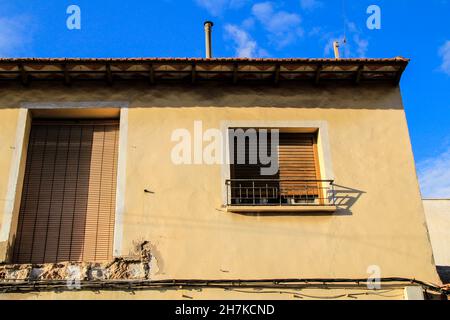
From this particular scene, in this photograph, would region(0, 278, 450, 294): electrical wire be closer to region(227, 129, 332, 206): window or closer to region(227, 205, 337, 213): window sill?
region(227, 205, 337, 213): window sill

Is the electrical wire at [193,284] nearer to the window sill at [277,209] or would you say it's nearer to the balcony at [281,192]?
the window sill at [277,209]

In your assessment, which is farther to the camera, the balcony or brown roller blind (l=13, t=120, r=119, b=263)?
the balcony

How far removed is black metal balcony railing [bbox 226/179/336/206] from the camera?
778 cm

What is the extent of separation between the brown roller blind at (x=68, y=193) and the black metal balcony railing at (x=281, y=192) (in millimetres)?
2186

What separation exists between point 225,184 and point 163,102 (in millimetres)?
1979

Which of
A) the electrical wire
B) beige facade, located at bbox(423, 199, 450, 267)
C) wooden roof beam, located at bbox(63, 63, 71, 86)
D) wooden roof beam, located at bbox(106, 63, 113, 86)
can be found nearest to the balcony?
the electrical wire

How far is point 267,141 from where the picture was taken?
8.32 meters

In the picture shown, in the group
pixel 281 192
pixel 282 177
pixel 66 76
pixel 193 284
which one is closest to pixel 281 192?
pixel 281 192

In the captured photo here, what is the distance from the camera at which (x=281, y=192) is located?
793cm

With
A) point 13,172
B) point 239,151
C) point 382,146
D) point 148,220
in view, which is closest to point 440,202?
point 382,146

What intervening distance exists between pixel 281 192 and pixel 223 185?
41.4 inches

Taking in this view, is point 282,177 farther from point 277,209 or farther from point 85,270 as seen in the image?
point 85,270

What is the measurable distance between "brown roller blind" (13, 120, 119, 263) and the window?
2.18m
